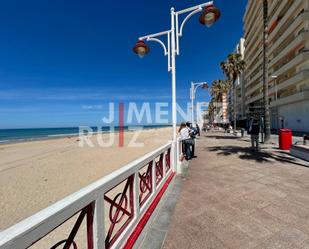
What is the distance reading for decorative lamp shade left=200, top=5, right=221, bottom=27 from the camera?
5.26 metres

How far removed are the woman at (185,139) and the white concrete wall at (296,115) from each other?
24585mm

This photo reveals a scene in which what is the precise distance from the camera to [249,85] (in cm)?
5153

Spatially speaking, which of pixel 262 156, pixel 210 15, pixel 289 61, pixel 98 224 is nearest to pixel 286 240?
pixel 98 224

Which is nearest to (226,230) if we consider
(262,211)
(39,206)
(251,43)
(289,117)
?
(262,211)

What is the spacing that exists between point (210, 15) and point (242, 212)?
5.02 metres

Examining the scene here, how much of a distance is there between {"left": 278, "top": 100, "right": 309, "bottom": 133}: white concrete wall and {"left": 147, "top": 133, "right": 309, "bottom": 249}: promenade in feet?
81.8

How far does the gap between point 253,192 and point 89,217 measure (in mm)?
3917

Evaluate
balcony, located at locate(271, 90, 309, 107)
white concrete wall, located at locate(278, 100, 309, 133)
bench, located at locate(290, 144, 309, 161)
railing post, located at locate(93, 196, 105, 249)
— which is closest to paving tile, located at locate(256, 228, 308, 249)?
railing post, located at locate(93, 196, 105, 249)

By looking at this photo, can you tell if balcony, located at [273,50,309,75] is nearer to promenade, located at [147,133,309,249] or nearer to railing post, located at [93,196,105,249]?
promenade, located at [147,133,309,249]

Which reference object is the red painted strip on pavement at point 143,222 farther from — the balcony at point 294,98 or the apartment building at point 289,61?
the apartment building at point 289,61

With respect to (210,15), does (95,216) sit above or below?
below

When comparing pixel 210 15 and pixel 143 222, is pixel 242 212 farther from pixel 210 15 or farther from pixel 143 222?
pixel 210 15

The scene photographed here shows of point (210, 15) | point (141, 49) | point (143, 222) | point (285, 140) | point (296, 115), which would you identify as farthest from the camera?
point (296, 115)

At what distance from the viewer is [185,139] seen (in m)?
8.18
